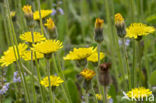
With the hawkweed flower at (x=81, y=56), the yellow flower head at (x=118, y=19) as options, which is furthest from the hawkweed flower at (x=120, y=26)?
the hawkweed flower at (x=81, y=56)

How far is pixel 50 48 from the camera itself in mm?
730

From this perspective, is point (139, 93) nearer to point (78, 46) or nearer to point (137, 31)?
point (137, 31)

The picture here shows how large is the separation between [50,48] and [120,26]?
9.2 inches

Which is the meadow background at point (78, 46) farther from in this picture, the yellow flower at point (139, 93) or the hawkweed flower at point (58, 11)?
the yellow flower at point (139, 93)

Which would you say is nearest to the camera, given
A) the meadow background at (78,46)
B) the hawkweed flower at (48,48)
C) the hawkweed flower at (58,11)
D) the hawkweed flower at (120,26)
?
the hawkweed flower at (48,48)

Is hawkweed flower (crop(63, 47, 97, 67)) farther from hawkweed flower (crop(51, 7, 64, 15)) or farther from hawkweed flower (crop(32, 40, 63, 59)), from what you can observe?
hawkweed flower (crop(51, 7, 64, 15))

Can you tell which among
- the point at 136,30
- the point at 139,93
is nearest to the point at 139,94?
the point at 139,93

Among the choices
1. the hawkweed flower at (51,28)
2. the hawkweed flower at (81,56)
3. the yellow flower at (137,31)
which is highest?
the hawkweed flower at (51,28)

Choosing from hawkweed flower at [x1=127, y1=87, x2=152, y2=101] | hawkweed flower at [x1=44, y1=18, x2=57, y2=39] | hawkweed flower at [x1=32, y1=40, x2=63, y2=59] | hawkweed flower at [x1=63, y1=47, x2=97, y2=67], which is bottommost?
hawkweed flower at [x1=127, y1=87, x2=152, y2=101]

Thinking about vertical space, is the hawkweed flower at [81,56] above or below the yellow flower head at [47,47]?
below

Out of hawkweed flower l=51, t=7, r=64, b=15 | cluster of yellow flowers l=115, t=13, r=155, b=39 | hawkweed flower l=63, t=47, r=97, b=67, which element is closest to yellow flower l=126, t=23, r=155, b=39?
cluster of yellow flowers l=115, t=13, r=155, b=39

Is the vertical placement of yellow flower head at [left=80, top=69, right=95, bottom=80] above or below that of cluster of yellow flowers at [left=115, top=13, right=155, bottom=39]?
below

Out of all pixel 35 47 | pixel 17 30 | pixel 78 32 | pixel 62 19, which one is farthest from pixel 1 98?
pixel 78 32

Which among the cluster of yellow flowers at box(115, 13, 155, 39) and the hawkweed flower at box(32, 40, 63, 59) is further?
the cluster of yellow flowers at box(115, 13, 155, 39)
